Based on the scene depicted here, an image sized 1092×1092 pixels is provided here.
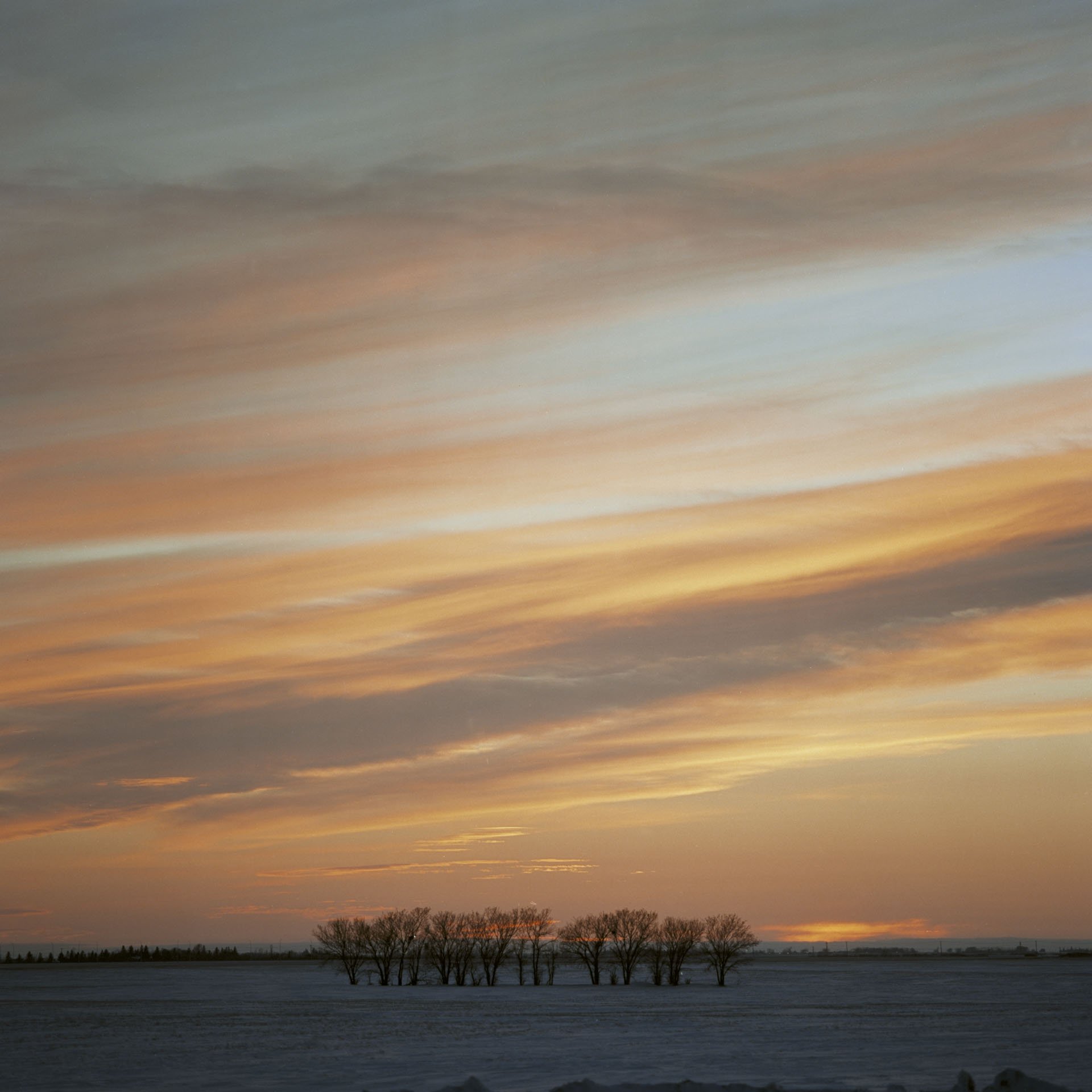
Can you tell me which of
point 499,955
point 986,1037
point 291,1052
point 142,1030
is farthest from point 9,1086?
point 499,955

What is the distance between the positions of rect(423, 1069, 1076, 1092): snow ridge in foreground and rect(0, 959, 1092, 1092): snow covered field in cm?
464

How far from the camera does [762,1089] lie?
37438 mm

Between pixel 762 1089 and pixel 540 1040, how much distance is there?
3056cm

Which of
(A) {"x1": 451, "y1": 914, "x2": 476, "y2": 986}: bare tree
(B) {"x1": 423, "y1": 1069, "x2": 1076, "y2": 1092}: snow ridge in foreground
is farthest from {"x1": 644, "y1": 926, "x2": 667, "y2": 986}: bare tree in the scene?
(B) {"x1": 423, "y1": 1069, "x2": 1076, "y2": 1092}: snow ridge in foreground

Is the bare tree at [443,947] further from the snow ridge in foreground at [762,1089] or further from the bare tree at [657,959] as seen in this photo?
the snow ridge in foreground at [762,1089]

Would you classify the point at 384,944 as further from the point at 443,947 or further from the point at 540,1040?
the point at 540,1040

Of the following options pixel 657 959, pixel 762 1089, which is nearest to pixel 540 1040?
pixel 762 1089

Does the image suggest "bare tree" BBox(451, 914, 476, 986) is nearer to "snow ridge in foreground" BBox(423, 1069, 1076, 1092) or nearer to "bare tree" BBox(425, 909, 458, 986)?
"bare tree" BBox(425, 909, 458, 986)

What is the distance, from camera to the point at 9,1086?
44250mm

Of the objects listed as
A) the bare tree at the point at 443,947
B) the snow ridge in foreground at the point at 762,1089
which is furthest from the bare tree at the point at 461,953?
the snow ridge in foreground at the point at 762,1089

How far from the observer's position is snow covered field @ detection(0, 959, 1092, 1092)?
152 ft

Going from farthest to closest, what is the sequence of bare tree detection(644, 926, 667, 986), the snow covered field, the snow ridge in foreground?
bare tree detection(644, 926, 667, 986) < the snow covered field < the snow ridge in foreground

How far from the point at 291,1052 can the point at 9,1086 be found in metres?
16.0

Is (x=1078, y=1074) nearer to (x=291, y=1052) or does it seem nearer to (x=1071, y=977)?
(x=291, y=1052)
